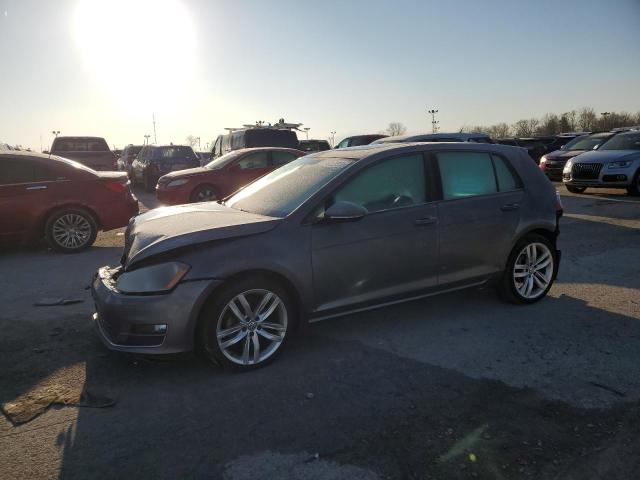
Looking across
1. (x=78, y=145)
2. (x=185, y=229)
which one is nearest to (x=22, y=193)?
(x=185, y=229)

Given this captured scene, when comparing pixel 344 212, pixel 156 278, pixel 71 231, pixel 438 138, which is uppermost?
pixel 438 138

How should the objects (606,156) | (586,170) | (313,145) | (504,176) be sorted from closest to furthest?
1. (504,176)
2. (606,156)
3. (586,170)
4. (313,145)

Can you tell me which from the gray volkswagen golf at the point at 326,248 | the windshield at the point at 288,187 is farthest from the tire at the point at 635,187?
the windshield at the point at 288,187

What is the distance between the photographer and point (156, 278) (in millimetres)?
3330

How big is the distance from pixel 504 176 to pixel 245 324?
291 centimetres

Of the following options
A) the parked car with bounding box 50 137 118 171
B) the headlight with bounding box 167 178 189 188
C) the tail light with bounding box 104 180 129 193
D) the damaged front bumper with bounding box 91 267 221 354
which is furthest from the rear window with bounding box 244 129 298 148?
the damaged front bumper with bounding box 91 267 221 354

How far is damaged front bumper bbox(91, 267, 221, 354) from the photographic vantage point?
3.27 meters

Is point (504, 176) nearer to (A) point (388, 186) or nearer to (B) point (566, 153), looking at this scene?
(A) point (388, 186)

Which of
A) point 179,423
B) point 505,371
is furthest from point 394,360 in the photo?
point 179,423

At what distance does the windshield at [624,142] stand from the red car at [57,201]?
1279 cm

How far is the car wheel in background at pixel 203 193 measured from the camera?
1148cm

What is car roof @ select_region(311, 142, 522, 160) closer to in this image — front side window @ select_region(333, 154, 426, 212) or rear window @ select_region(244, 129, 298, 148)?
front side window @ select_region(333, 154, 426, 212)

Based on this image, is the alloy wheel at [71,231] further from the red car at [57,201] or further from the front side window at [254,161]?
Result: the front side window at [254,161]

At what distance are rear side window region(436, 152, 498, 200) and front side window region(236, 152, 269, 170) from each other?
→ 8.08 m
